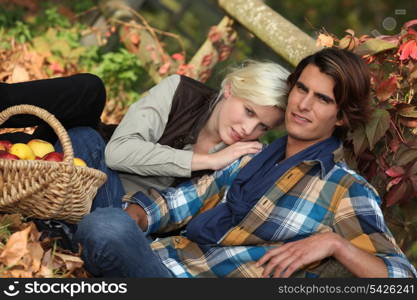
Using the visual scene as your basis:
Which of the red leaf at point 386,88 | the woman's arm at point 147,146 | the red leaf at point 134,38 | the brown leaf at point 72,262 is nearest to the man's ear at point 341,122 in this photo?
the red leaf at point 386,88

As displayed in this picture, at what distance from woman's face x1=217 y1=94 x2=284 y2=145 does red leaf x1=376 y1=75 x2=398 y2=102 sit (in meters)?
0.45

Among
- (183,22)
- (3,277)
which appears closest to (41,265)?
(3,277)

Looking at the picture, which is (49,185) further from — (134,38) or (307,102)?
(134,38)

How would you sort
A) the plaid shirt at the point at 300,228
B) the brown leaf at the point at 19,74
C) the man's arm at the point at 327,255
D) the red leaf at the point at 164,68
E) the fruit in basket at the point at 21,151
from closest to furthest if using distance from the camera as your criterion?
the man's arm at the point at 327,255 < the plaid shirt at the point at 300,228 < the fruit in basket at the point at 21,151 < the brown leaf at the point at 19,74 < the red leaf at the point at 164,68

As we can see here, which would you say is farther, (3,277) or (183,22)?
(183,22)

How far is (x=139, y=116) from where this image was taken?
11.6ft

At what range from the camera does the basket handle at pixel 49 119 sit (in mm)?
2993

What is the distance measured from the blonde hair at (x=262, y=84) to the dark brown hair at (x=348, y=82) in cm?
29

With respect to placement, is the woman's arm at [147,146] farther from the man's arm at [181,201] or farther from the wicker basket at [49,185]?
the wicker basket at [49,185]

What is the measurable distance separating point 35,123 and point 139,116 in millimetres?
492

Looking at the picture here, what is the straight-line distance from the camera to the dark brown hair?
3068mm

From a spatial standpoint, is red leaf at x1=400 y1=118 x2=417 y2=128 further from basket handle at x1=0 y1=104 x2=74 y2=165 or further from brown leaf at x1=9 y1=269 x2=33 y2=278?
brown leaf at x1=9 y1=269 x2=33 y2=278

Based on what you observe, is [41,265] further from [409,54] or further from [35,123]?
[409,54]

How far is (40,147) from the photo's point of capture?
334cm
